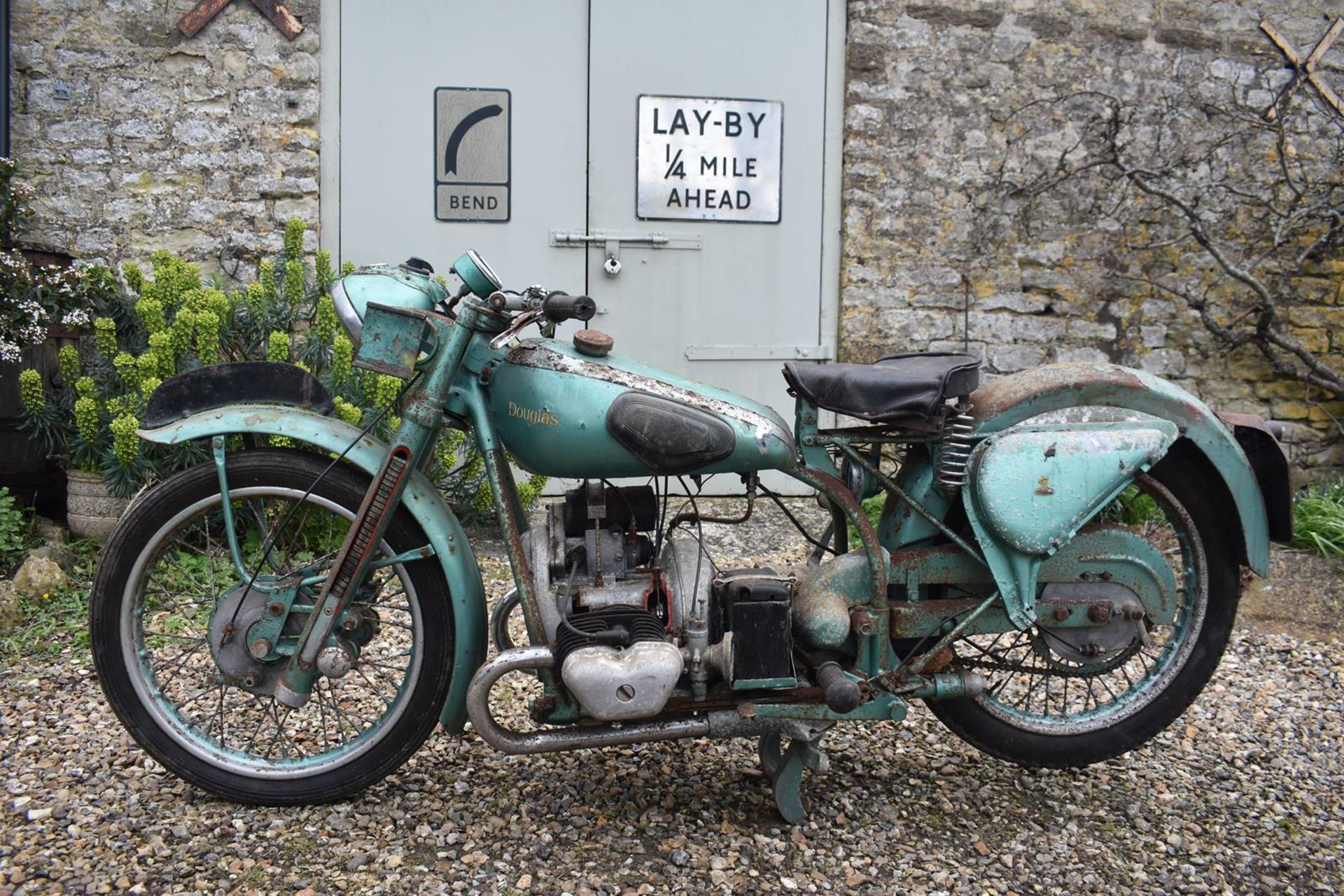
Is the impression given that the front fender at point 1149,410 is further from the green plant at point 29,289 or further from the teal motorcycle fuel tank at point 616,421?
the green plant at point 29,289

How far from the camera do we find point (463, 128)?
550 cm

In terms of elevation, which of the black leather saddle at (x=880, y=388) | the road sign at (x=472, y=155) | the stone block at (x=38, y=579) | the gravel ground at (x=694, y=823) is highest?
the road sign at (x=472, y=155)

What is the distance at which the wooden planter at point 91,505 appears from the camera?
14.8ft

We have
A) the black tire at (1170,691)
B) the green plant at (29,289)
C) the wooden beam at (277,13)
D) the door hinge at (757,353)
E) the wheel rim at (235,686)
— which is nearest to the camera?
the wheel rim at (235,686)

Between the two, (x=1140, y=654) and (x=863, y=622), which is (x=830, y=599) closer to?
(x=863, y=622)

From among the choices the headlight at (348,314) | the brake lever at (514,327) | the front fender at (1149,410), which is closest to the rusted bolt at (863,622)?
the front fender at (1149,410)

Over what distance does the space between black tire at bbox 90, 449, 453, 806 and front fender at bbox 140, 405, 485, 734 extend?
1.5 inches

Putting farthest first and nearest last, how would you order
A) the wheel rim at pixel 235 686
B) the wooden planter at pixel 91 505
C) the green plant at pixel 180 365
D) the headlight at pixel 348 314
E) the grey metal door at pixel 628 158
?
the grey metal door at pixel 628 158 < the wooden planter at pixel 91 505 < the green plant at pixel 180 365 < the wheel rim at pixel 235 686 < the headlight at pixel 348 314

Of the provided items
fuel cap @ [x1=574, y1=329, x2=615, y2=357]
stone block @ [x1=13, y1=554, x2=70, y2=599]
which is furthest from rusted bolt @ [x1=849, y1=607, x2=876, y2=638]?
stone block @ [x1=13, y1=554, x2=70, y2=599]

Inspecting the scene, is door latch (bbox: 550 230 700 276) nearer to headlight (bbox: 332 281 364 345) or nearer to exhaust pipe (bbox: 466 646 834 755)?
headlight (bbox: 332 281 364 345)

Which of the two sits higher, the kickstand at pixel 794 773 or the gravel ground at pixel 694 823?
the kickstand at pixel 794 773

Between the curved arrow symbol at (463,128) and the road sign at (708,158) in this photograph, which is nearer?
the curved arrow symbol at (463,128)

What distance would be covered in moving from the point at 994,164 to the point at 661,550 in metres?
4.22

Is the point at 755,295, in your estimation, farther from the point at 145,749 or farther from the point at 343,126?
the point at 145,749
